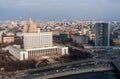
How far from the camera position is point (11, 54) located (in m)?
22.5

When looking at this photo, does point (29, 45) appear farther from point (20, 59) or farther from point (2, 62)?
point (2, 62)

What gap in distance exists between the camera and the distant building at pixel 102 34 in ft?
84.1

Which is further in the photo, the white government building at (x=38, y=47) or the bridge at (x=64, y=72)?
the white government building at (x=38, y=47)

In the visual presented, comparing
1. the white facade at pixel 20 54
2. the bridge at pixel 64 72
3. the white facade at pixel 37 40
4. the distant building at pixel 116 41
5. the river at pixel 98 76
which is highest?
the white facade at pixel 37 40

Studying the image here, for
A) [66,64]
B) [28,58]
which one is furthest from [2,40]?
[66,64]

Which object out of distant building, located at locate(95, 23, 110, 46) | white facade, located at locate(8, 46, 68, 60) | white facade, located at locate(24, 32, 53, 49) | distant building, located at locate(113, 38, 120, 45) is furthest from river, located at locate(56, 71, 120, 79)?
distant building, located at locate(113, 38, 120, 45)

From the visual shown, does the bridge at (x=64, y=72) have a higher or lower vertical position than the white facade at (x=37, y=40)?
lower

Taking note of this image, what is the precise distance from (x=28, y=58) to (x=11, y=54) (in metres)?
2.63

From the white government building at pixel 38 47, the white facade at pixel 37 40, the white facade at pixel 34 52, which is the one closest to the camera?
the white facade at pixel 34 52

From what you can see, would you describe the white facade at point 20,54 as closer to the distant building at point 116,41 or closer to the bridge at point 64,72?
the bridge at point 64,72

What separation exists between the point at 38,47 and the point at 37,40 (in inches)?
23.5

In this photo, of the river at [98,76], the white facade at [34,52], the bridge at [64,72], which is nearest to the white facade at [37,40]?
the white facade at [34,52]

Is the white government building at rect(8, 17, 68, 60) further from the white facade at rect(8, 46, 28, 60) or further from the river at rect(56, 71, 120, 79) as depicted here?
the river at rect(56, 71, 120, 79)

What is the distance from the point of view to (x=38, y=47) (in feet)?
72.7
